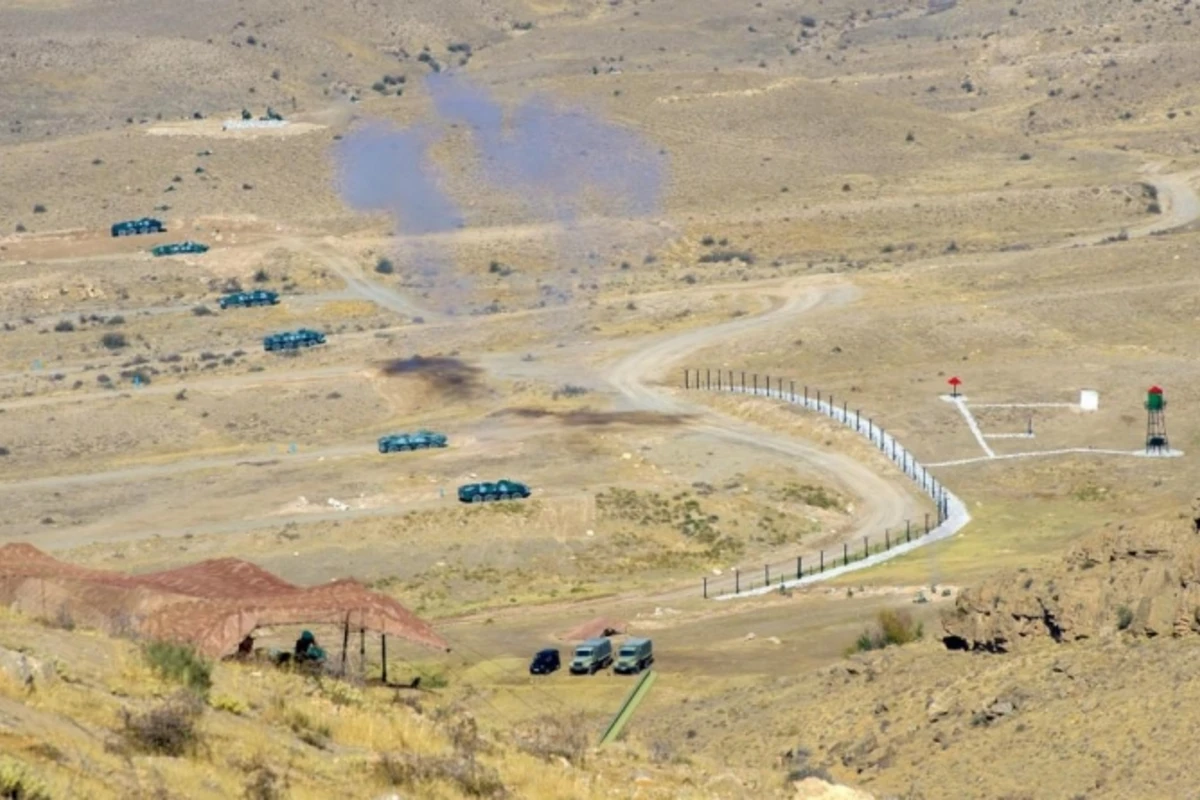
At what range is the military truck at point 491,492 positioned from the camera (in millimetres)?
75438

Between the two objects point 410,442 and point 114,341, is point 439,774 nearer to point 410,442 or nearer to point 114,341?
point 410,442

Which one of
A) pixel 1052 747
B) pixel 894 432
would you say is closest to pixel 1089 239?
pixel 894 432

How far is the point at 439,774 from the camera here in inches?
923

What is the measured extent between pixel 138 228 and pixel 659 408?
2252 inches

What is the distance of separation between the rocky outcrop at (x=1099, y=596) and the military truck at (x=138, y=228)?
109 metres

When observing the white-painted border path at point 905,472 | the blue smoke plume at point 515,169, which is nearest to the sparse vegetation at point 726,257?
the blue smoke plume at point 515,169

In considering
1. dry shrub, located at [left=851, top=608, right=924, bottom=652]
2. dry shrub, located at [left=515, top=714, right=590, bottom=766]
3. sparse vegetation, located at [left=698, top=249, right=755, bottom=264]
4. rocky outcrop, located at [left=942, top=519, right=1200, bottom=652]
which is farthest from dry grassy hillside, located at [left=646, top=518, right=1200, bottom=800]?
sparse vegetation, located at [left=698, top=249, right=755, bottom=264]

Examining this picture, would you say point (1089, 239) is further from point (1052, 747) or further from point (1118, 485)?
point (1052, 747)

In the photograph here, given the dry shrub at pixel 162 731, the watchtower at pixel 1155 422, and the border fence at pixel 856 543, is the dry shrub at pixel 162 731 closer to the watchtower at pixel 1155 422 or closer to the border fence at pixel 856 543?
the border fence at pixel 856 543

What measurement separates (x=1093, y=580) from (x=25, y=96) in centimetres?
16992

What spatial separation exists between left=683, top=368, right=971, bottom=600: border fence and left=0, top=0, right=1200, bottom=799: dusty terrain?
764 millimetres

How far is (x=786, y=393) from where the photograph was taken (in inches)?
3772

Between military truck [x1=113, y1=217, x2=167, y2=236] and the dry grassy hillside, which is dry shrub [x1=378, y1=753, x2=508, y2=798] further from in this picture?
military truck [x1=113, y1=217, x2=167, y2=236]

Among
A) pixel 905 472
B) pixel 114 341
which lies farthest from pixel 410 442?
pixel 114 341
